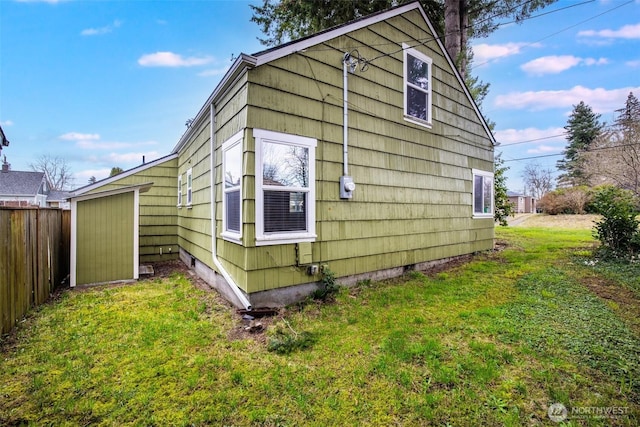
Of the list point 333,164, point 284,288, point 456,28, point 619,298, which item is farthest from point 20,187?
point 619,298

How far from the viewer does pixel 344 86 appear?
498cm

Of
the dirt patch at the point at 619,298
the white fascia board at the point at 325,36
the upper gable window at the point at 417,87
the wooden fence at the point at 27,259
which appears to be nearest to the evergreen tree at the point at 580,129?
the dirt patch at the point at 619,298

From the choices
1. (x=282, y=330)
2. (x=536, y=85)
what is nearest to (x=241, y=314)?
(x=282, y=330)

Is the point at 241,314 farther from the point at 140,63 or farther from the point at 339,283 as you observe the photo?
the point at 140,63

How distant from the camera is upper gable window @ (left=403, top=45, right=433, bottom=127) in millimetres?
6156

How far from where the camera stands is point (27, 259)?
4.21 m

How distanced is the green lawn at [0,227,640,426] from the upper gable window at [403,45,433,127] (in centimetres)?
376

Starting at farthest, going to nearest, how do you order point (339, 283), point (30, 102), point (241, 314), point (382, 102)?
point (30, 102)
point (382, 102)
point (339, 283)
point (241, 314)

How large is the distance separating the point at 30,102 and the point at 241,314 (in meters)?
22.7

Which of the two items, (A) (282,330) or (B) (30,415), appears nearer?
(B) (30,415)

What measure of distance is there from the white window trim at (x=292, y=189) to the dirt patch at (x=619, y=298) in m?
4.08

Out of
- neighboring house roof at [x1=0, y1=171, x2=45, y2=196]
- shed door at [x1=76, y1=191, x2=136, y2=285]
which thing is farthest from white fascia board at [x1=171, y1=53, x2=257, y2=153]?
neighboring house roof at [x1=0, y1=171, x2=45, y2=196]

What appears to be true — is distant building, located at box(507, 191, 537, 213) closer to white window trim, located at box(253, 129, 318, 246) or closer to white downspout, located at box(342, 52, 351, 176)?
white downspout, located at box(342, 52, 351, 176)

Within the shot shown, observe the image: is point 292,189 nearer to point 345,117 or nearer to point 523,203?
point 345,117
